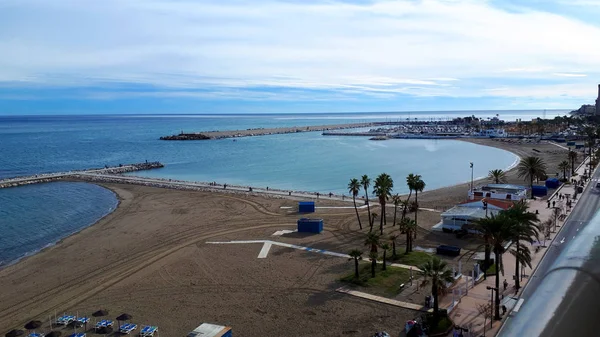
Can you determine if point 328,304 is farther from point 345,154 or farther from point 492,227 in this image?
point 345,154

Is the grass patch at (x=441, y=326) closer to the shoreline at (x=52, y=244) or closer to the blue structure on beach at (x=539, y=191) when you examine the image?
the shoreline at (x=52, y=244)

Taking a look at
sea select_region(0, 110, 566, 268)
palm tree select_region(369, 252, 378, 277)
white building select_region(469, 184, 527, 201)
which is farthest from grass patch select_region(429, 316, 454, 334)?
sea select_region(0, 110, 566, 268)

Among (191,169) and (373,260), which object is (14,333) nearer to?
(373,260)

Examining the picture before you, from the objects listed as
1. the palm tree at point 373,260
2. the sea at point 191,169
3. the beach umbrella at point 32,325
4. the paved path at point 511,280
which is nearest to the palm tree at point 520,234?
the paved path at point 511,280

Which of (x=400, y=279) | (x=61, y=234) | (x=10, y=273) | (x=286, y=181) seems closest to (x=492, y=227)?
(x=400, y=279)

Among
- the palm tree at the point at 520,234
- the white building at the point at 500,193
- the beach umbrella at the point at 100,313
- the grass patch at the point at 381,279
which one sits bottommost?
the beach umbrella at the point at 100,313

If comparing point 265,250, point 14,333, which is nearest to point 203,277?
point 265,250

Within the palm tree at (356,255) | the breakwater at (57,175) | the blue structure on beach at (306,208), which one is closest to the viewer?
the palm tree at (356,255)
